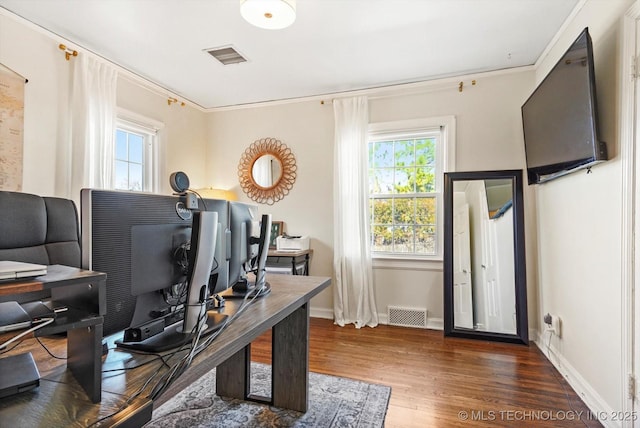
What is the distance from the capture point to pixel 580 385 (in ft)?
6.75

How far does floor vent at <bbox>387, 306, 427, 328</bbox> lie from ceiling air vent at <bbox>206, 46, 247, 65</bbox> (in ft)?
9.16

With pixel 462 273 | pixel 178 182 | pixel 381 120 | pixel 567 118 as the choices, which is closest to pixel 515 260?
pixel 462 273

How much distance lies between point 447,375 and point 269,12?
2.65 meters

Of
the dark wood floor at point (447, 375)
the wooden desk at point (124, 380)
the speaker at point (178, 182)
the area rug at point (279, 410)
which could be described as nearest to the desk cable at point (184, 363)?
the wooden desk at point (124, 380)

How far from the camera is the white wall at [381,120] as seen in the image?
313 cm

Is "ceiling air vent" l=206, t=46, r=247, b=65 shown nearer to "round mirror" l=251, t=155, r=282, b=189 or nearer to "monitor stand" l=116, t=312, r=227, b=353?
"round mirror" l=251, t=155, r=282, b=189

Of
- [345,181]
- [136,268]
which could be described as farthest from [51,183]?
[345,181]

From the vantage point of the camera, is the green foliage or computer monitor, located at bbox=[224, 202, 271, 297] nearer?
computer monitor, located at bbox=[224, 202, 271, 297]

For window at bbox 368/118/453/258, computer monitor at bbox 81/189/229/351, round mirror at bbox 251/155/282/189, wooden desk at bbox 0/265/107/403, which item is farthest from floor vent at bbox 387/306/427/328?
wooden desk at bbox 0/265/107/403

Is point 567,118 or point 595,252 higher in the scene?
point 567,118

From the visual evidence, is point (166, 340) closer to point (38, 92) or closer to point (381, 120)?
point (38, 92)

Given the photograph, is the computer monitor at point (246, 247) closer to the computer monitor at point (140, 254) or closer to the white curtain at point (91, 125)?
the computer monitor at point (140, 254)

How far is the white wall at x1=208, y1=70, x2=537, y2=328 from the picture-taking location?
3.13 metres

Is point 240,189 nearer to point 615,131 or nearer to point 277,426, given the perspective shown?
point 277,426
